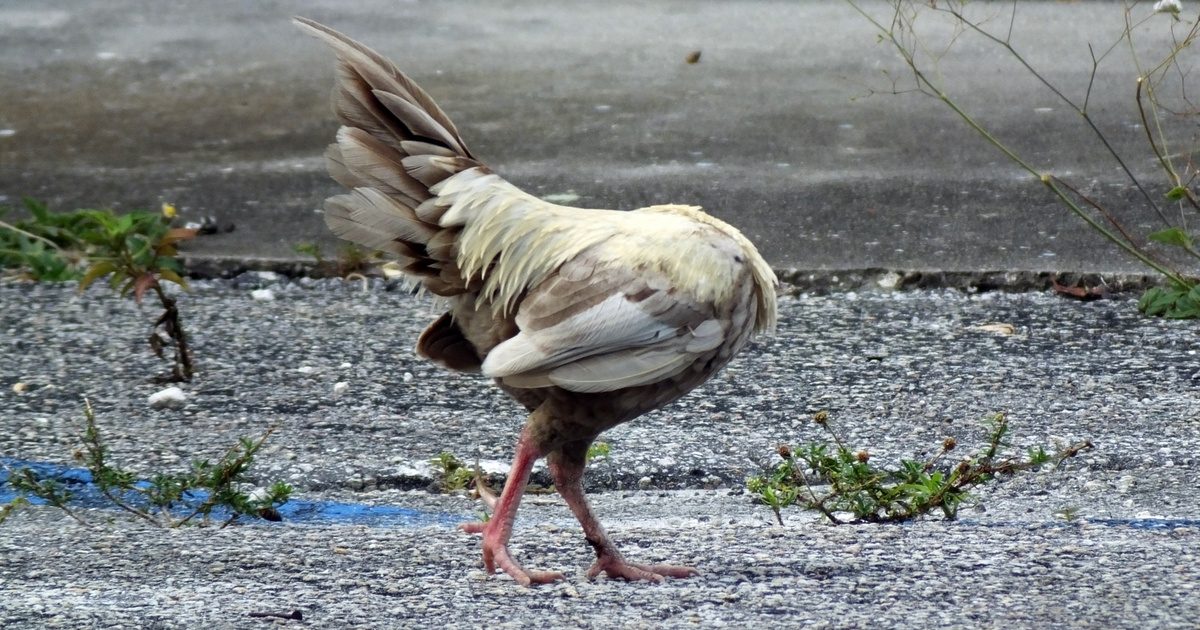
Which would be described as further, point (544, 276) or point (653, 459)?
point (653, 459)

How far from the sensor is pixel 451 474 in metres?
4.61

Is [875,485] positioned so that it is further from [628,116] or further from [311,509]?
[628,116]

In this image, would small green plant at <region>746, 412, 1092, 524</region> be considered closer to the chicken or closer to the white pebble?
the chicken

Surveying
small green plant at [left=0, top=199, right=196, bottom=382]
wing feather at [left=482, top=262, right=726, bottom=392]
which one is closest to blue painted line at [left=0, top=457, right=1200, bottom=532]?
wing feather at [left=482, top=262, right=726, bottom=392]

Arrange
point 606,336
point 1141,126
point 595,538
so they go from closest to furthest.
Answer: point 606,336 < point 595,538 < point 1141,126

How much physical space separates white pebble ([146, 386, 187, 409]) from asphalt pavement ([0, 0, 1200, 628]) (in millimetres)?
39

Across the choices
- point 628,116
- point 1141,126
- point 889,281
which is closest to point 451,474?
point 889,281

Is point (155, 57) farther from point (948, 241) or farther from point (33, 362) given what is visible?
point (948, 241)

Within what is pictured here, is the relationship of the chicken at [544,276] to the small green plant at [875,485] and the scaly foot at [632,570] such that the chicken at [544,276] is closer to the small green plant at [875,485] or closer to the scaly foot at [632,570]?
the scaly foot at [632,570]

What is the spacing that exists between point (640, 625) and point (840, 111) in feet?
19.1

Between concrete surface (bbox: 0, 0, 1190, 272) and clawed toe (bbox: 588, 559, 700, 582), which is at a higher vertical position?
concrete surface (bbox: 0, 0, 1190, 272)

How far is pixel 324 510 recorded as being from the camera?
4.41 m

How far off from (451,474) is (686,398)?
1.07 metres

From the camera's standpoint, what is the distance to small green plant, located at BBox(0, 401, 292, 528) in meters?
4.06
